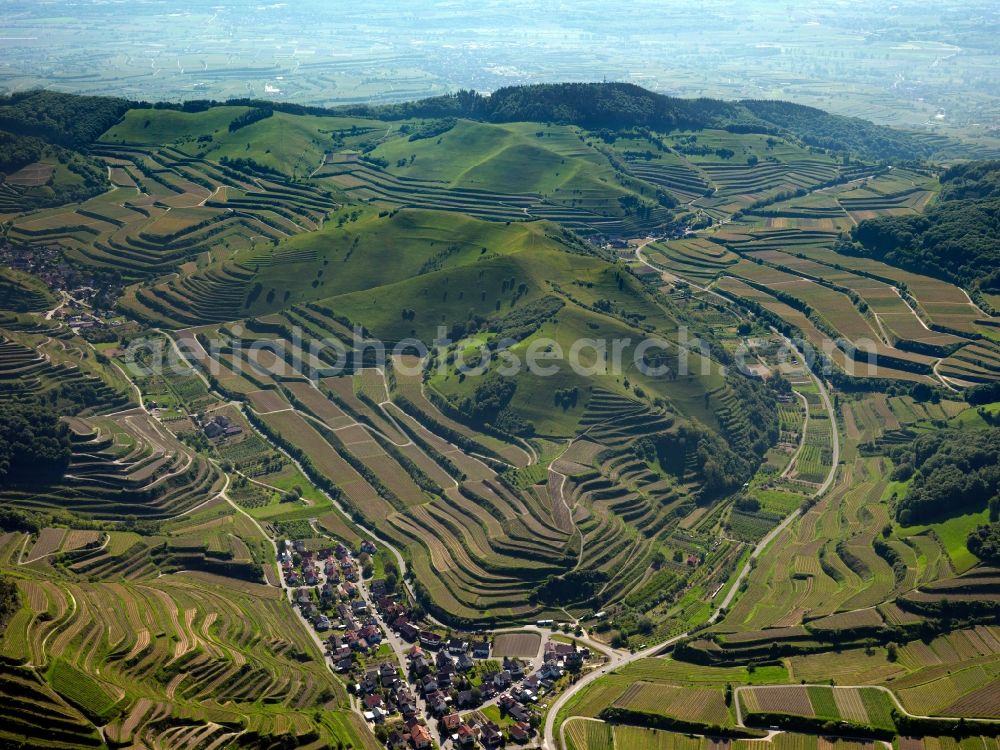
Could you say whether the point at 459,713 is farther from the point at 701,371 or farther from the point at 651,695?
the point at 701,371

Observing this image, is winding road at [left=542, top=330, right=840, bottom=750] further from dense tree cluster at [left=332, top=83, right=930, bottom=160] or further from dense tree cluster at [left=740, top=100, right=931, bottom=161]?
dense tree cluster at [left=740, top=100, right=931, bottom=161]

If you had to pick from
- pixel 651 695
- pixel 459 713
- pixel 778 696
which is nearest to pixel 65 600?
pixel 459 713

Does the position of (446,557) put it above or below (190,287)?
below

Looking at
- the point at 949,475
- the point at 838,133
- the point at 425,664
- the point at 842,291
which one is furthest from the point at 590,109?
the point at 425,664

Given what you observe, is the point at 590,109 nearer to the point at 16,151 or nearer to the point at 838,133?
the point at 838,133

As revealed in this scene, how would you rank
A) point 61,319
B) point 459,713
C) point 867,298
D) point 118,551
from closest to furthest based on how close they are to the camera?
point 459,713
point 118,551
point 61,319
point 867,298

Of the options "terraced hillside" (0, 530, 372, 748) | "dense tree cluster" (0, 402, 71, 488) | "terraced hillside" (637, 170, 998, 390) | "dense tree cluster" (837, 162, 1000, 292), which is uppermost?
"dense tree cluster" (837, 162, 1000, 292)

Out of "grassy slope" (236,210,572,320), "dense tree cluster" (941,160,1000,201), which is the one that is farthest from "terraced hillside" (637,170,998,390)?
"grassy slope" (236,210,572,320)
